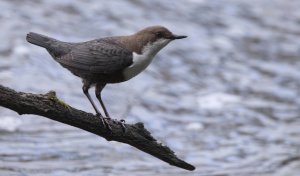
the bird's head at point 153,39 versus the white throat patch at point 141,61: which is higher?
the bird's head at point 153,39

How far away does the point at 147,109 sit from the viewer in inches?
312

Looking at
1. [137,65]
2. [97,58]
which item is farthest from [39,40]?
[137,65]

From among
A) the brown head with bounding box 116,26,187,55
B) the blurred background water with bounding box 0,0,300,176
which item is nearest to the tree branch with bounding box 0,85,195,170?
the brown head with bounding box 116,26,187,55

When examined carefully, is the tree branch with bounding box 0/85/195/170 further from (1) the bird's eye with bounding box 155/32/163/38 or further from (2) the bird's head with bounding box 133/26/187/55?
(1) the bird's eye with bounding box 155/32/163/38

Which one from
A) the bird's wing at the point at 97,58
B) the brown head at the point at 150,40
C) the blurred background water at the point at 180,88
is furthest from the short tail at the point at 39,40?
the blurred background water at the point at 180,88

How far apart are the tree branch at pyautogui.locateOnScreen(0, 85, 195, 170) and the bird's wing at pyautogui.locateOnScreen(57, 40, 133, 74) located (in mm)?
396

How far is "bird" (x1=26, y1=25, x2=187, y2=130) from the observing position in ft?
14.6

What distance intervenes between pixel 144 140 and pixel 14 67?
13.9 ft

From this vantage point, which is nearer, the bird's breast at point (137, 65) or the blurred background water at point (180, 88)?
the bird's breast at point (137, 65)

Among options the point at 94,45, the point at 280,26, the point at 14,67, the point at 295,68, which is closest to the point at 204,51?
the point at 295,68

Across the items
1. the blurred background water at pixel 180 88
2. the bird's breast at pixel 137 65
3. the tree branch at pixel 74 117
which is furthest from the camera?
the blurred background water at pixel 180 88

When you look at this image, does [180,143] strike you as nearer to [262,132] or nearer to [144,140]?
[262,132]

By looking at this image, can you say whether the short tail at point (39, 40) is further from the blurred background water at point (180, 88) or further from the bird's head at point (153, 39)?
the blurred background water at point (180, 88)

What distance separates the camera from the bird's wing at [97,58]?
14.6 ft
